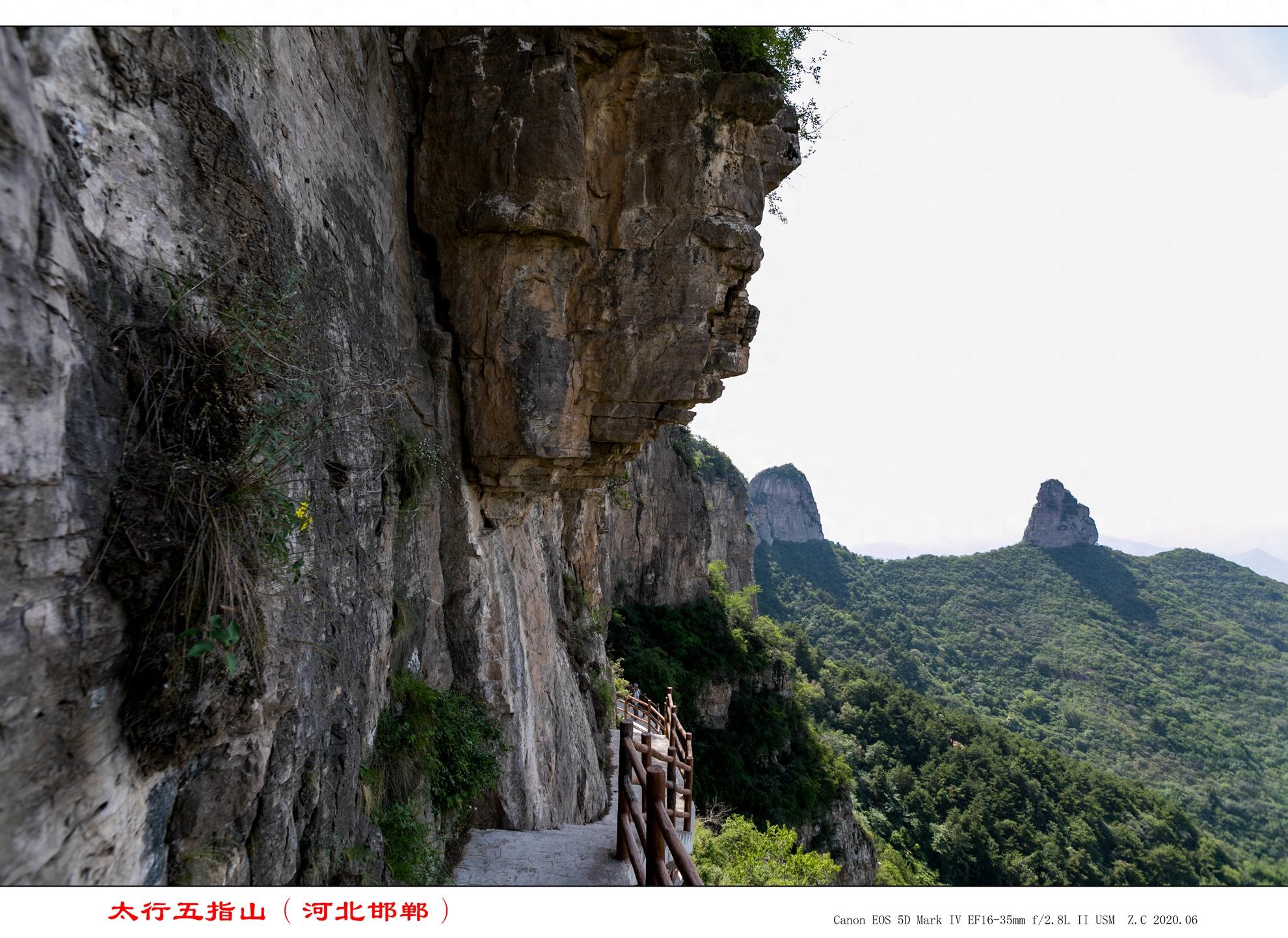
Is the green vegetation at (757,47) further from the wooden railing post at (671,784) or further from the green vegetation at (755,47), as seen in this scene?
the wooden railing post at (671,784)

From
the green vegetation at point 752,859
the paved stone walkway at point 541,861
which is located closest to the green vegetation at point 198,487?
the paved stone walkway at point 541,861

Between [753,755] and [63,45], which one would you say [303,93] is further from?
[753,755]

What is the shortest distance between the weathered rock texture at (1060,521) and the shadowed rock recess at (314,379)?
8862cm

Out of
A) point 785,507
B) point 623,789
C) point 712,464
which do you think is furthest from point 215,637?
point 785,507

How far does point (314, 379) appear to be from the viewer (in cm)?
380

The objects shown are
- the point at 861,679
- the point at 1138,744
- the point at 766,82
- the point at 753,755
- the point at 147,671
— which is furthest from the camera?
the point at 1138,744

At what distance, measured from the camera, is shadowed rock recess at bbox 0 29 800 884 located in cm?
212

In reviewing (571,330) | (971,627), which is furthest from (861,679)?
(571,330)

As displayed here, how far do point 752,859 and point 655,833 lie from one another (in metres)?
9.47

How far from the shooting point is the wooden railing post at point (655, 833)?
4086 millimetres

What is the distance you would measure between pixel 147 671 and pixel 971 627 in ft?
259

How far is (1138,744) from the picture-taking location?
44906 millimetres

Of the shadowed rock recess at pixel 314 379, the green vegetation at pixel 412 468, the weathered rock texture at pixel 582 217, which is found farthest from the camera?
the weathered rock texture at pixel 582 217

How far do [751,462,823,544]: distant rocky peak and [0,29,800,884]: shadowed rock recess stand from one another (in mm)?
83957
